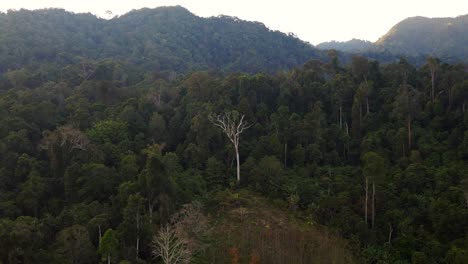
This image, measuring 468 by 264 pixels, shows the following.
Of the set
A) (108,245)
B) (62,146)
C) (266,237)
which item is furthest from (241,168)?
(108,245)

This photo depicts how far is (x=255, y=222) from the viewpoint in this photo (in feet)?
70.3

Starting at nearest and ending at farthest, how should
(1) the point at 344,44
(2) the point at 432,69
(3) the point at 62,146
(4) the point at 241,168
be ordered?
(3) the point at 62,146 → (4) the point at 241,168 → (2) the point at 432,69 → (1) the point at 344,44

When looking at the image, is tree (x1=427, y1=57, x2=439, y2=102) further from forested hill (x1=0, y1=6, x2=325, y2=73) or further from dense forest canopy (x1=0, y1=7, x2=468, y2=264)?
forested hill (x1=0, y1=6, x2=325, y2=73)

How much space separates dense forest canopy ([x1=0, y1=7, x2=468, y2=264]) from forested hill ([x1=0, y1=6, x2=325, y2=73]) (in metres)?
15.1

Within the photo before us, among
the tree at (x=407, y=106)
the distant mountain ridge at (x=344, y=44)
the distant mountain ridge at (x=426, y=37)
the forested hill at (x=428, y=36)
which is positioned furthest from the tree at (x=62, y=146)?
the distant mountain ridge at (x=344, y=44)

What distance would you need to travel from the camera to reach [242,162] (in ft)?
94.7

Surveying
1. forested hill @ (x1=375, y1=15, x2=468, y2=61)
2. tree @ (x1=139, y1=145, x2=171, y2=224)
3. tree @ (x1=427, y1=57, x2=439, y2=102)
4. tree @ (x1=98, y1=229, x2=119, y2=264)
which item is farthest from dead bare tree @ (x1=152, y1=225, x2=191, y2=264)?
forested hill @ (x1=375, y1=15, x2=468, y2=61)

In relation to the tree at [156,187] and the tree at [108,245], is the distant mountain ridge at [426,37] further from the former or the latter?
the tree at [108,245]

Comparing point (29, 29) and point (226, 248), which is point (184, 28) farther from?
point (226, 248)

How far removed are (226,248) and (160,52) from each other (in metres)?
55.4

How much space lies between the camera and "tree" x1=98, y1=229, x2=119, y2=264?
16.1 m

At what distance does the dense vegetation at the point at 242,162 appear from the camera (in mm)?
18766

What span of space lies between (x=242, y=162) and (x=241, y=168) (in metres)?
2.51

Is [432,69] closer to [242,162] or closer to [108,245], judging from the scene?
[242,162]
